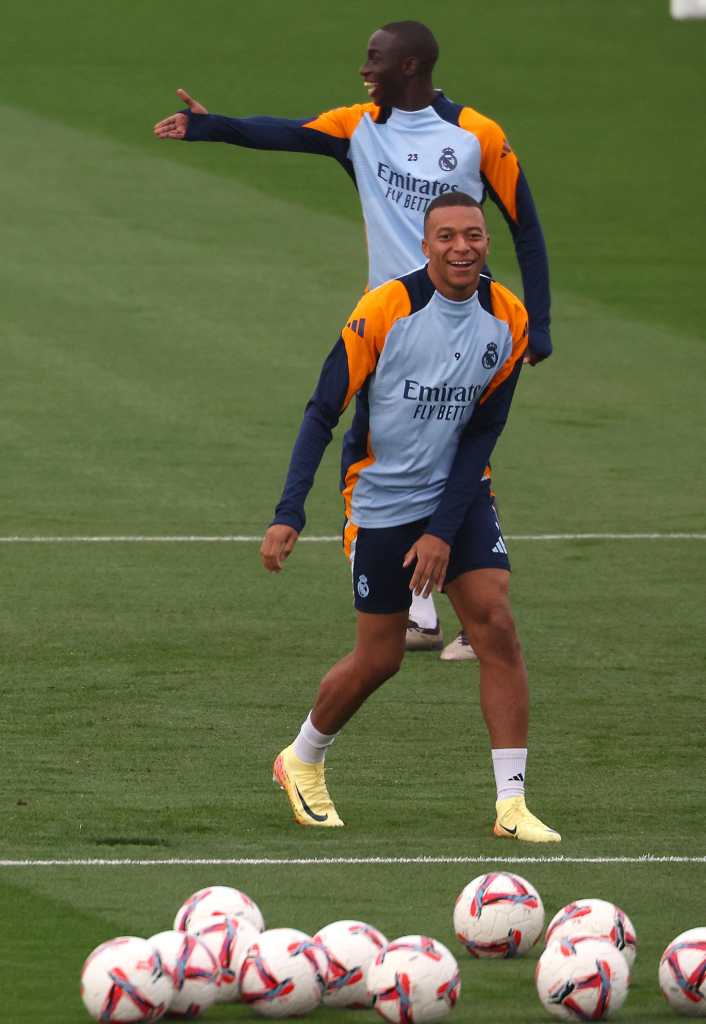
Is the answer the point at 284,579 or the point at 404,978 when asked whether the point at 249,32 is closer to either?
the point at 284,579

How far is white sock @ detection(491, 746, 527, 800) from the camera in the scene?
27.3ft

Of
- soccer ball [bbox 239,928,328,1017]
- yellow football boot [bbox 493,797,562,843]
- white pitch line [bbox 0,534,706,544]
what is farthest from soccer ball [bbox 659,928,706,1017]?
white pitch line [bbox 0,534,706,544]

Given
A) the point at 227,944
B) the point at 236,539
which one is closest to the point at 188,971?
the point at 227,944

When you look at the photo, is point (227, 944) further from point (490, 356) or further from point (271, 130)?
point (271, 130)

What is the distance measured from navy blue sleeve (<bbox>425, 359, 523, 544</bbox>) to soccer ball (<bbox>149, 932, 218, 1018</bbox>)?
2220mm

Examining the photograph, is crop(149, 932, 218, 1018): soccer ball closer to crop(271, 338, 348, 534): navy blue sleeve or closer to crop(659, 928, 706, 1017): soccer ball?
crop(659, 928, 706, 1017): soccer ball

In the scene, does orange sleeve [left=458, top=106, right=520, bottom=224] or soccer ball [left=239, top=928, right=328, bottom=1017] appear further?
orange sleeve [left=458, top=106, right=520, bottom=224]

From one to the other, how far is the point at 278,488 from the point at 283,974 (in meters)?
8.83

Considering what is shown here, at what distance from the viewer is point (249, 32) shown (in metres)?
30.9

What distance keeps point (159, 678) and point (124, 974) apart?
447 cm

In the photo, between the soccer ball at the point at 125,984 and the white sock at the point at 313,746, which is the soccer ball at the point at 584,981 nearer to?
the soccer ball at the point at 125,984

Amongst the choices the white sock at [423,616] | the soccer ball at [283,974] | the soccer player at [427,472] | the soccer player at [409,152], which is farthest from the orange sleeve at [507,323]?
the white sock at [423,616]

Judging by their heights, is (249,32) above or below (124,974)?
above

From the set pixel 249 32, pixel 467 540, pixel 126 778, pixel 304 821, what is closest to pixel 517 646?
pixel 467 540
